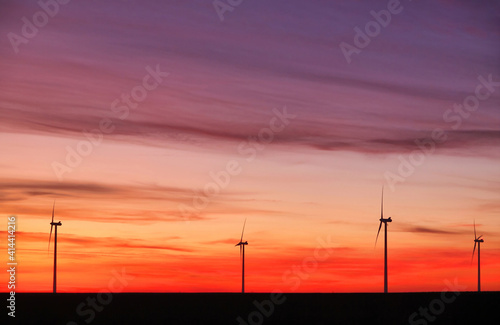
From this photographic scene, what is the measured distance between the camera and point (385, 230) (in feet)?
450
